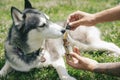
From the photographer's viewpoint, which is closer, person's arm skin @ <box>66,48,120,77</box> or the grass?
person's arm skin @ <box>66,48,120,77</box>

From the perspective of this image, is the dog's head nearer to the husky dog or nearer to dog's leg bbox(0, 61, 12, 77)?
the husky dog

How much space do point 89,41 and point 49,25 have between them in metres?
1.46

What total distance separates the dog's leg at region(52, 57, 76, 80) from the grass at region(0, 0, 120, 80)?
0.09 m

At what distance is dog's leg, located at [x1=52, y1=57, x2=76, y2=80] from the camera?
572 centimetres

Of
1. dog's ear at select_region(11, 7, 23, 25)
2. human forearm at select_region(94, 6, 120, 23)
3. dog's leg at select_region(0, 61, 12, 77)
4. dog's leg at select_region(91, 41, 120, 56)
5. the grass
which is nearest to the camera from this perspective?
human forearm at select_region(94, 6, 120, 23)

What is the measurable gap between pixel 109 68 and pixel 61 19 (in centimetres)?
371

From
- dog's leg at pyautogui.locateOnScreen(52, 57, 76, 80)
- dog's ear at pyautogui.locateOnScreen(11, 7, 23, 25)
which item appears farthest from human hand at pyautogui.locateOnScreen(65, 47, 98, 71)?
dog's ear at pyautogui.locateOnScreen(11, 7, 23, 25)

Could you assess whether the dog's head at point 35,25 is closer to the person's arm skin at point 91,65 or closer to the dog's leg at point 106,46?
the person's arm skin at point 91,65

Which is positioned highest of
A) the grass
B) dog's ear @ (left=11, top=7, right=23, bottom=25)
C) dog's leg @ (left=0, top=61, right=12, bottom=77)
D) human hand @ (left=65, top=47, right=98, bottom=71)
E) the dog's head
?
dog's ear @ (left=11, top=7, right=23, bottom=25)

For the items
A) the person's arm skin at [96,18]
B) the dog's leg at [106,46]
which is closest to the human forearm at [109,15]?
the person's arm skin at [96,18]

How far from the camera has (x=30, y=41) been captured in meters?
5.87

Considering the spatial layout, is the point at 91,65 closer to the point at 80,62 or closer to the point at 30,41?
the point at 80,62

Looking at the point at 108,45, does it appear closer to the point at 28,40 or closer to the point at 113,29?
the point at 113,29

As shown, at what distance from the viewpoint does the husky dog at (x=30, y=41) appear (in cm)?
570
